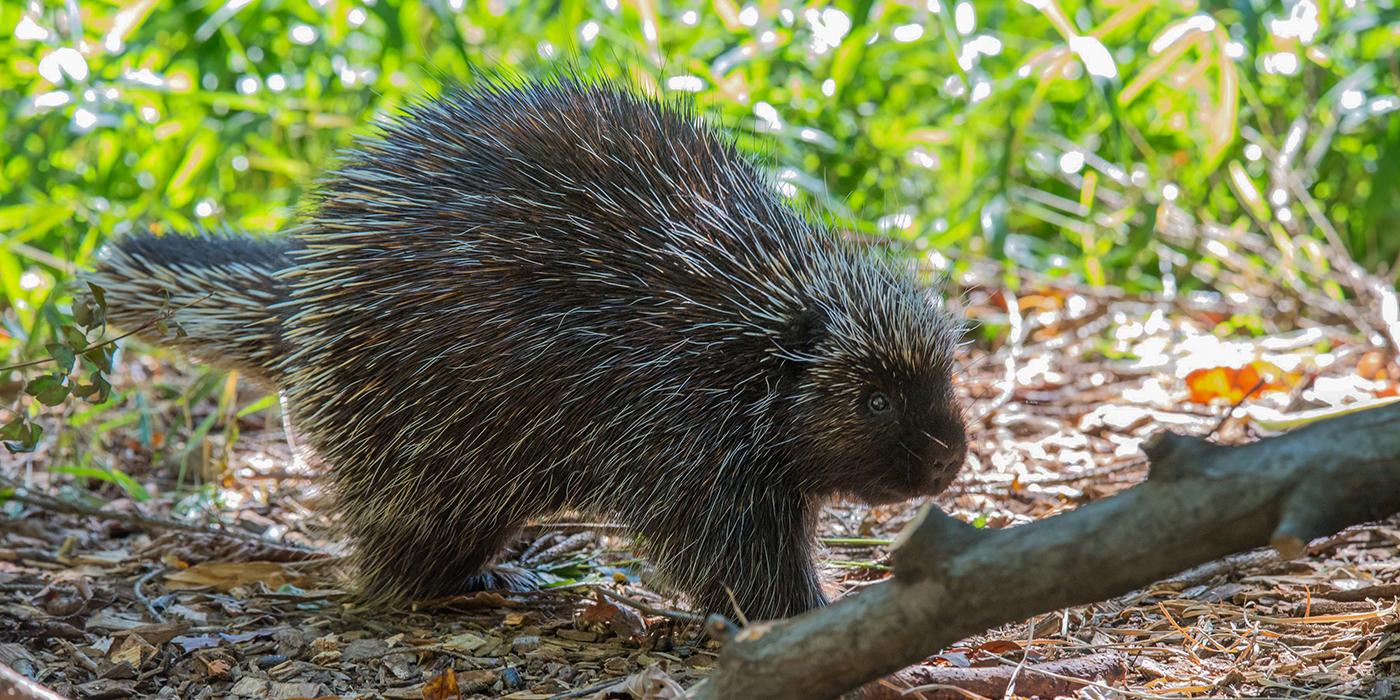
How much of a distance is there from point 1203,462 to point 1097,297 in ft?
18.3

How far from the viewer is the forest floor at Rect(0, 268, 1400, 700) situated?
371cm

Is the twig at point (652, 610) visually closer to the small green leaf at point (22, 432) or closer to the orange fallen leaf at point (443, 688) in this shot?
the orange fallen leaf at point (443, 688)

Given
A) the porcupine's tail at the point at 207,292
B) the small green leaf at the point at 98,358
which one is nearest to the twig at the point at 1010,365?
the porcupine's tail at the point at 207,292

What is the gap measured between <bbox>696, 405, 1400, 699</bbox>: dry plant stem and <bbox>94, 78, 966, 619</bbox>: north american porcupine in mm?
1573

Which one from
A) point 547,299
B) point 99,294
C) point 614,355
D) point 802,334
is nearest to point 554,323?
point 547,299

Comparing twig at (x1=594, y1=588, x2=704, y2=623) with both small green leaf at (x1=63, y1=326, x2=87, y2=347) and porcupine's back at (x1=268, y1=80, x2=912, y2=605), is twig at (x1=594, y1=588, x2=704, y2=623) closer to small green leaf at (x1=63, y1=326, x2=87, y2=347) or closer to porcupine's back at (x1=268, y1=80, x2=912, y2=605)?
porcupine's back at (x1=268, y1=80, x2=912, y2=605)

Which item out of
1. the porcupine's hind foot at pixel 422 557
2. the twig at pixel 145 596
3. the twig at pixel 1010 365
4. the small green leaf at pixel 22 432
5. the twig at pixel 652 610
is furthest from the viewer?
the twig at pixel 1010 365

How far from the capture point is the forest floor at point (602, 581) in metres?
3.71

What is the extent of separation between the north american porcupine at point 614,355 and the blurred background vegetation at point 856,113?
2.01 metres

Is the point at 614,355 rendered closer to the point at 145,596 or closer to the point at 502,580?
the point at 502,580

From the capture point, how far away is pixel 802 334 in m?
4.24

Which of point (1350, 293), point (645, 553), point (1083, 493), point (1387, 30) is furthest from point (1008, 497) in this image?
point (1387, 30)

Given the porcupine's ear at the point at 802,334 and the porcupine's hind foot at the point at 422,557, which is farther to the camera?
the porcupine's hind foot at the point at 422,557

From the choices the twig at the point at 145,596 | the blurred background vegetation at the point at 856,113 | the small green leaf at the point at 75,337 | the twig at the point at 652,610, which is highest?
the blurred background vegetation at the point at 856,113
